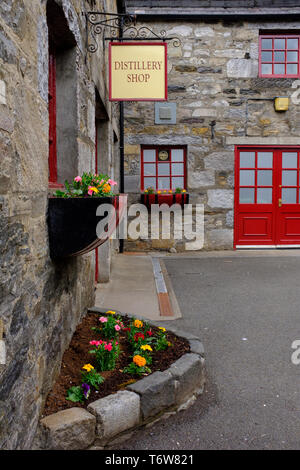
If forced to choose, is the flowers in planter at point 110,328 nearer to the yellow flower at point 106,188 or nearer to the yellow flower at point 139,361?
the yellow flower at point 139,361

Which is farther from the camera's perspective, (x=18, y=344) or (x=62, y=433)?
(x=62, y=433)

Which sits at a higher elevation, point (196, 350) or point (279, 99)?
point (279, 99)

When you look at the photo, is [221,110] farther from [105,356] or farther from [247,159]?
[105,356]

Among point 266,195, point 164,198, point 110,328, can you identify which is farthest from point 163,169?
point 110,328

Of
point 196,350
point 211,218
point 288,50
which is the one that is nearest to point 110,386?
point 196,350

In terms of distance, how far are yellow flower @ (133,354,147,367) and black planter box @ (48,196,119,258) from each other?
779 millimetres

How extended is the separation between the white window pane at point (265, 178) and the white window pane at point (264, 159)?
14cm

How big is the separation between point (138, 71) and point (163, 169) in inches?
162

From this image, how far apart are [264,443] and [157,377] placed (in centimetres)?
64

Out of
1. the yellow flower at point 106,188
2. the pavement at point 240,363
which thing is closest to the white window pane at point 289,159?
the pavement at point 240,363

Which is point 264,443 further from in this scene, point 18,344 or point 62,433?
point 18,344

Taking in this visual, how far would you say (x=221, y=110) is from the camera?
27.1 ft

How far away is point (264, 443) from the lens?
210cm

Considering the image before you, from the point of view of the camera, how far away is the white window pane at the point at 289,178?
27.8 ft
